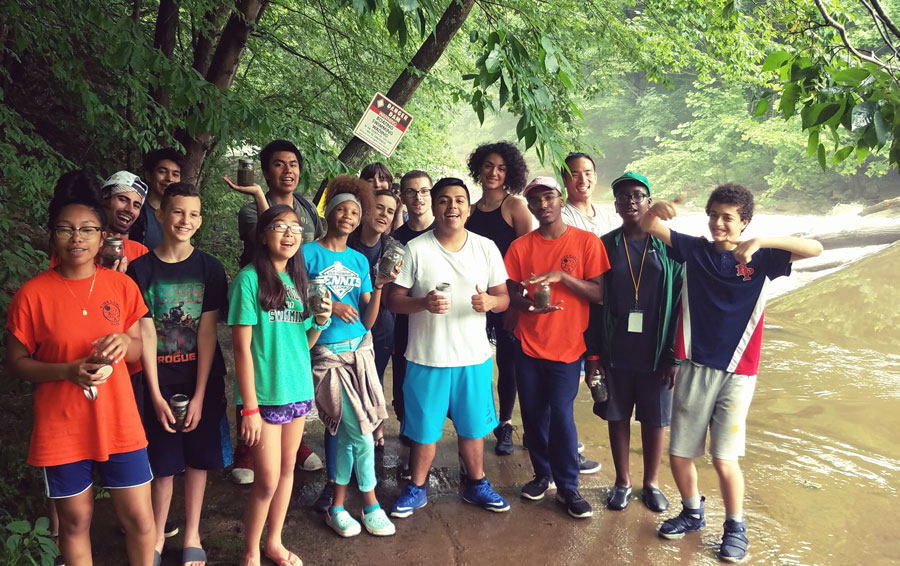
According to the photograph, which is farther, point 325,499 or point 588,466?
point 588,466

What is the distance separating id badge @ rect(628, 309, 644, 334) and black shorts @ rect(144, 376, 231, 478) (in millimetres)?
2161

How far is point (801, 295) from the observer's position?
36.1 ft

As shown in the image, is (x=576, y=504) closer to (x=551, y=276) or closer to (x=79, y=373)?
(x=551, y=276)

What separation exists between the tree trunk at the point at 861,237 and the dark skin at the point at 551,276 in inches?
567

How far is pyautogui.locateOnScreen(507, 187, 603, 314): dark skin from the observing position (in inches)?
136

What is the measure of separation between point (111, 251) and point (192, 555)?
4.69ft

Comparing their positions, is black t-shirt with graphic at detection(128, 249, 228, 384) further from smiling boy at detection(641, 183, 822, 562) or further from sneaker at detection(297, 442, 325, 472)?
smiling boy at detection(641, 183, 822, 562)

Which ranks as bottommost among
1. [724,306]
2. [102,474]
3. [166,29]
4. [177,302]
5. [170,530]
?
[170,530]

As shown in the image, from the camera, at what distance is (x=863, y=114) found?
1.83 meters

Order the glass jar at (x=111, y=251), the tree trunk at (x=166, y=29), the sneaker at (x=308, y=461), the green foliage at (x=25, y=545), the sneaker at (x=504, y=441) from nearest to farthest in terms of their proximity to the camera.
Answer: the green foliage at (x=25, y=545) < the glass jar at (x=111, y=251) < the sneaker at (x=308, y=461) < the sneaker at (x=504, y=441) < the tree trunk at (x=166, y=29)

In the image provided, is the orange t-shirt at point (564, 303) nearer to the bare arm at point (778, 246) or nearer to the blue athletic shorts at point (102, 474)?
the bare arm at point (778, 246)

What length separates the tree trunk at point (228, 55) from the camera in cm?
446

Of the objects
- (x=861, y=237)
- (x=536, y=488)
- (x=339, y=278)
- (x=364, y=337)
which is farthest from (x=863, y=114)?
(x=861, y=237)

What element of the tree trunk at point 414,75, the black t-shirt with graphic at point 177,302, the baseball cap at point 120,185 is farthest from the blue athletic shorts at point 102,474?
the tree trunk at point 414,75
